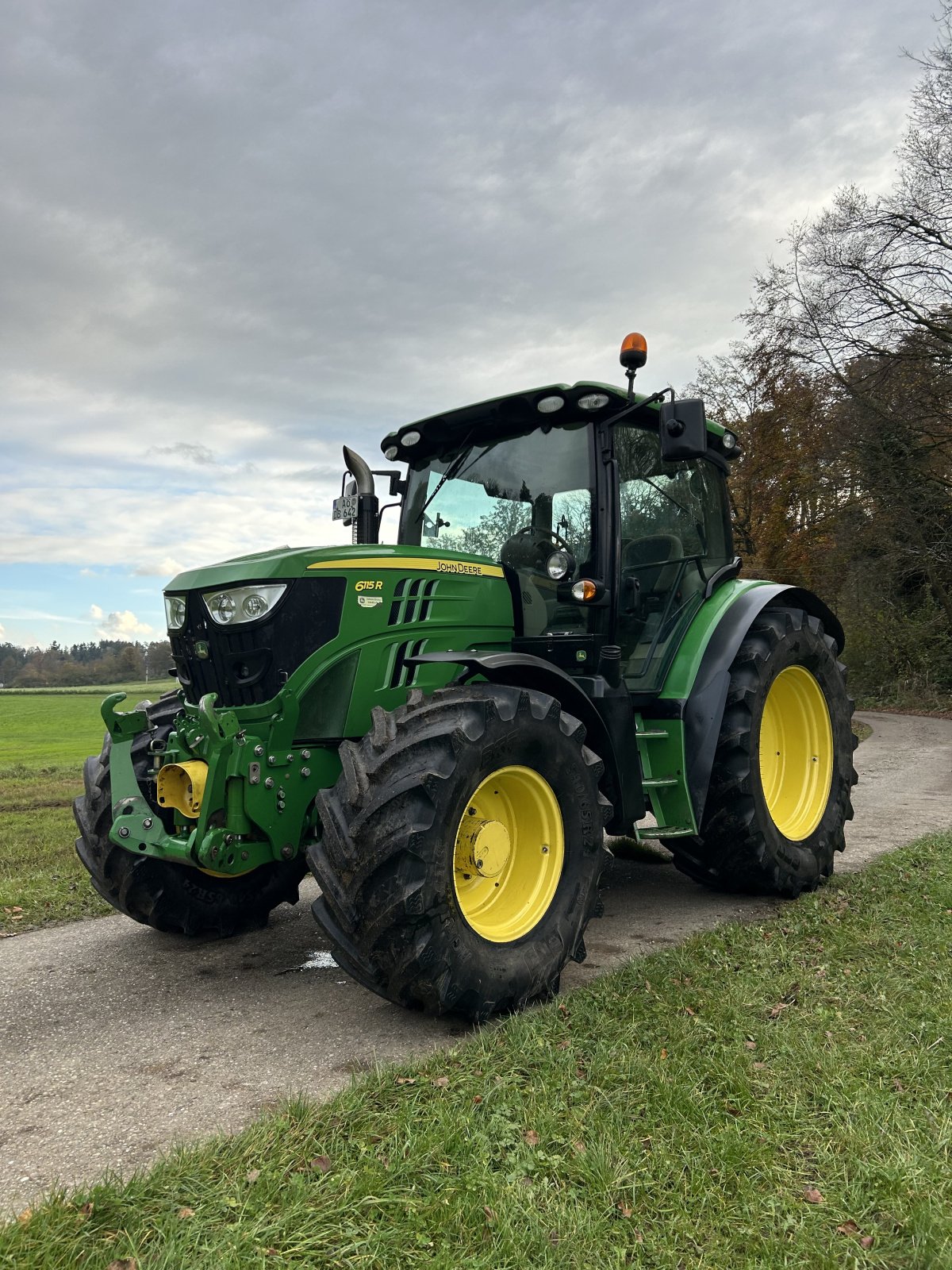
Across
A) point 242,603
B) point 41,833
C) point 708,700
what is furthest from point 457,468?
point 41,833

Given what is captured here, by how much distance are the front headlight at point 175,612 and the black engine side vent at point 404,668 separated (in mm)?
943

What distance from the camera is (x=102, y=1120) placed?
278cm

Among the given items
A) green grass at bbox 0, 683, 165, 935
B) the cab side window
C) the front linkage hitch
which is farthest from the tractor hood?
green grass at bbox 0, 683, 165, 935

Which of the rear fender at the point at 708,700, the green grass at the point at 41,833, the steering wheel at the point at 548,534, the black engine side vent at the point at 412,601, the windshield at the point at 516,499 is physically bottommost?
the green grass at the point at 41,833

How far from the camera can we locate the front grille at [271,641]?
374 centimetres

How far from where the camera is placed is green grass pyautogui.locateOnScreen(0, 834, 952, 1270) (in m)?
2.17

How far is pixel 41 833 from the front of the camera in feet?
28.8

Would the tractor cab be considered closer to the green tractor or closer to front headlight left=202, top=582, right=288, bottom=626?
the green tractor

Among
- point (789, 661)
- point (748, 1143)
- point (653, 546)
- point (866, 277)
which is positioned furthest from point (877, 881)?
point (866, 277)

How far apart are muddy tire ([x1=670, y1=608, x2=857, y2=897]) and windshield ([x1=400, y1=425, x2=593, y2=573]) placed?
1.25 meters

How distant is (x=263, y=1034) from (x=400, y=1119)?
36.9 inches

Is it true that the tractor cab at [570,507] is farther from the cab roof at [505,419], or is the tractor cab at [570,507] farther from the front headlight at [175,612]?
the front headlight at [175,612]

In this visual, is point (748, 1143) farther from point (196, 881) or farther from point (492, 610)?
point (196, 881)

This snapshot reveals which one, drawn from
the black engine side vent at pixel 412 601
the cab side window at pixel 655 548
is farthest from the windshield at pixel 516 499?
the black engine side vent at pixel 412 601
